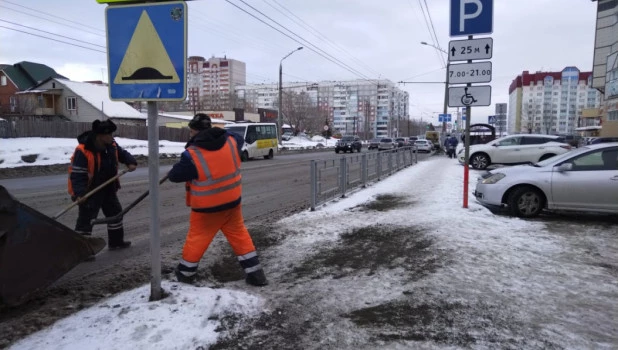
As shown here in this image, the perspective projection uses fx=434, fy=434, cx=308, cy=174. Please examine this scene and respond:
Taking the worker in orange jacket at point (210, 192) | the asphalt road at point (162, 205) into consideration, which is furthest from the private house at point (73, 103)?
the worker in orange jacket at point (210, 192)

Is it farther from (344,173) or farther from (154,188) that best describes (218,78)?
(154,188)

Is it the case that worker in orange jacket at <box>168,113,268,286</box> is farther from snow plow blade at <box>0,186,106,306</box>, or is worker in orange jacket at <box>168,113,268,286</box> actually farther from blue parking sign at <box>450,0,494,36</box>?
blue parking sign at <box>450,0,494,36</box>

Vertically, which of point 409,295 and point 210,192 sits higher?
point 210,192

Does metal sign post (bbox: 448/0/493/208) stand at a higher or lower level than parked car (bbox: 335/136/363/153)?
higher

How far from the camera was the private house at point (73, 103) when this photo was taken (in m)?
50.5

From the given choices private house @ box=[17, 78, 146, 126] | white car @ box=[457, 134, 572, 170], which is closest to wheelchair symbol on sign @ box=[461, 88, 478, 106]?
white car @ box=[457, 134, 572, 170]

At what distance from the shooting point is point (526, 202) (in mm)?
7719

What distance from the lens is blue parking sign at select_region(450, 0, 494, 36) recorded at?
778cm

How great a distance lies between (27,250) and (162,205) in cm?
608

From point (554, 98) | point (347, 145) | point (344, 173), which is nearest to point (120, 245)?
point (344, 173)

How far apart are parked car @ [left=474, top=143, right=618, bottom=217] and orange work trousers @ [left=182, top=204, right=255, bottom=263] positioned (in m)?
5.52

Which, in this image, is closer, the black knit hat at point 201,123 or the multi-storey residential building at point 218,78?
the black knit hat at point 201,123

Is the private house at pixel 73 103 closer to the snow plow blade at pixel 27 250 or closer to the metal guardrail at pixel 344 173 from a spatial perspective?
the metal guardrail at pixel 344 173

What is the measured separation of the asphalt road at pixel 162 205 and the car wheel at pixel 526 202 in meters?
4.10
